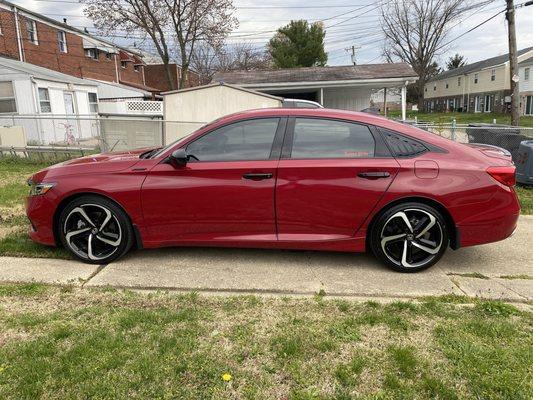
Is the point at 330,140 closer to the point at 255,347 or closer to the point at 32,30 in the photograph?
the point at 255,347

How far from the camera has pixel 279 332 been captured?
119 inches

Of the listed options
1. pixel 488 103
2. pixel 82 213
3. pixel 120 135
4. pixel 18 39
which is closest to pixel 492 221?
pixel 82 213

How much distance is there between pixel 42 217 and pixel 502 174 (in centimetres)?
443

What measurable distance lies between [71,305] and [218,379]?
1548mm

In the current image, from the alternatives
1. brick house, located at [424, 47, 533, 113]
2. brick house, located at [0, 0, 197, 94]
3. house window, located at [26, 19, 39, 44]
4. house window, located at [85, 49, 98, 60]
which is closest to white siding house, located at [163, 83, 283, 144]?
brick house, located at [0, 0, 197, 94]

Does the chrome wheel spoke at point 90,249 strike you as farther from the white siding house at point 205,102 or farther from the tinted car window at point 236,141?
the white siding house at point 205,102

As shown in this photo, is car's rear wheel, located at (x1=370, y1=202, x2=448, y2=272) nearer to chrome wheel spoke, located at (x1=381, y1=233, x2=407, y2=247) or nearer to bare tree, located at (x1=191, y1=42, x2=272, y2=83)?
chrome wheel spoke, located at (x1=381, y1=233, x2=407, y2=247)

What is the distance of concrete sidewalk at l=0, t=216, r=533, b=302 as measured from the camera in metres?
3.76

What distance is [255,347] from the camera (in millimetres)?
2830

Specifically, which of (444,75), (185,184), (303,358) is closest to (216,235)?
(185,184)

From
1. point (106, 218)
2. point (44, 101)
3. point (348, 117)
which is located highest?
point (44, 101)

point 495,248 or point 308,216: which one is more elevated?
point 308,216

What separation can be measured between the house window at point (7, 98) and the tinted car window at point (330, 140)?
1672 cm

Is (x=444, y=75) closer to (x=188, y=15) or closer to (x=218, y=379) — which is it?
(x=188, y=15)
